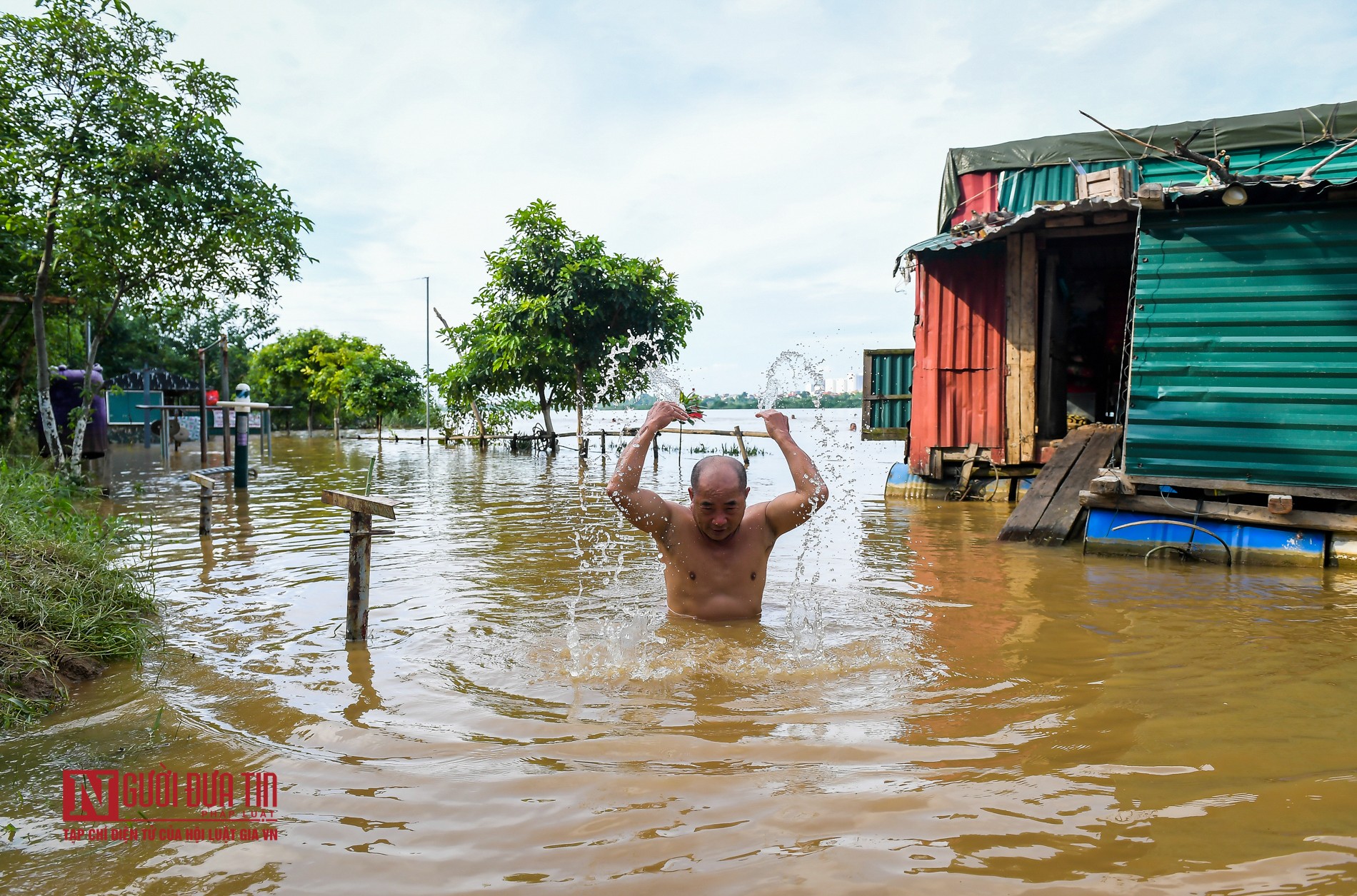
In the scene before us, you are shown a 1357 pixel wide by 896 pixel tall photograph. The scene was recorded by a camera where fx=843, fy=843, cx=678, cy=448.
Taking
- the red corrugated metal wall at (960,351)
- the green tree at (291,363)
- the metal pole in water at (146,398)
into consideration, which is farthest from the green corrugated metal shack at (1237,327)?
→ the green tree at (291,363)

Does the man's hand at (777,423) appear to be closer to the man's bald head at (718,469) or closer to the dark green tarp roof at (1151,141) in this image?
the man's bald head at (718,469)

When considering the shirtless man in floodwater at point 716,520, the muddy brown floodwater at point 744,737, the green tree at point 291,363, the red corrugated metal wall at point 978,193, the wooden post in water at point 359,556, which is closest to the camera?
the muddy brown floodwater at point 744,737

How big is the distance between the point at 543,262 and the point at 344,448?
1212cm

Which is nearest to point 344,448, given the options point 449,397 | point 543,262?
point 449,397

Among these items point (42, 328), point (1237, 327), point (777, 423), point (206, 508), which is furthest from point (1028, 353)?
point (42, 328)

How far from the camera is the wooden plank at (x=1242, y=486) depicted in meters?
7.29

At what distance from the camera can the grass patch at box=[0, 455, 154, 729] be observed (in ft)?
13.1

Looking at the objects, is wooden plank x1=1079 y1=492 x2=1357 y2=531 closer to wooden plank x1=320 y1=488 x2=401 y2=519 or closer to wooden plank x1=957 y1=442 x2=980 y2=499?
wooden plank x1=957 y1=442 x2=980 y2=499

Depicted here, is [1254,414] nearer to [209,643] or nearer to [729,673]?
[729,673]

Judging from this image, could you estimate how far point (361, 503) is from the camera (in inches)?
195

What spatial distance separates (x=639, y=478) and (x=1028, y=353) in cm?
884

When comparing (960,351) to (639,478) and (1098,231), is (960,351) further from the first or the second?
(639,478)

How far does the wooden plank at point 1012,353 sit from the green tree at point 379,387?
26.7 metres

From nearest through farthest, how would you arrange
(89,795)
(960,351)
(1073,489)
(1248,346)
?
1. (89,795)
2. (1248,346)
3. (1073,489)
4. (960,351)
